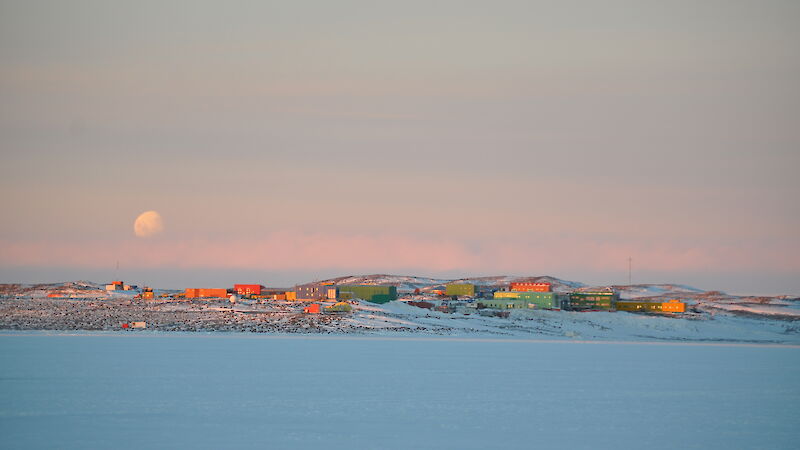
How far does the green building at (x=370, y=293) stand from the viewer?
13500 centimetres

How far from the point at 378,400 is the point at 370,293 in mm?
102028

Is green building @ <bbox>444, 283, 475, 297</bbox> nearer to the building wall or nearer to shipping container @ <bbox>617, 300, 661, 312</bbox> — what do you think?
the building wall

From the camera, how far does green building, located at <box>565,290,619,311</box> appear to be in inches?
5679

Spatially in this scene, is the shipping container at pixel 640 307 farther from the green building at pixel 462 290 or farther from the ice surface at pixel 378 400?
the ice surface at pixel 378 400

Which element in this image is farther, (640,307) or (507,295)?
(507,295)

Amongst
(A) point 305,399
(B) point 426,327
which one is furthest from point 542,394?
(B) point 426,327

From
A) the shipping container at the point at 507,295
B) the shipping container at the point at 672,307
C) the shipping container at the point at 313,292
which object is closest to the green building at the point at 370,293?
the shipping container at the point at 313,292

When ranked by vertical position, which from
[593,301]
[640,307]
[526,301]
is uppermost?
[526,301]

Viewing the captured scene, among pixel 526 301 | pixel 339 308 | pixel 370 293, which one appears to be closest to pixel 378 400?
pixel 339 308

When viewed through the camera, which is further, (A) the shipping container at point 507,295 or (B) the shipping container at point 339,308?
(A) the shipping container at point 507,295

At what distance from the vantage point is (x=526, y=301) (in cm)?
13675

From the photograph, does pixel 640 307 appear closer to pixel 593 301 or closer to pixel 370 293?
pixel 593 301

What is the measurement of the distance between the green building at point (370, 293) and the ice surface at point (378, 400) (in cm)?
7343

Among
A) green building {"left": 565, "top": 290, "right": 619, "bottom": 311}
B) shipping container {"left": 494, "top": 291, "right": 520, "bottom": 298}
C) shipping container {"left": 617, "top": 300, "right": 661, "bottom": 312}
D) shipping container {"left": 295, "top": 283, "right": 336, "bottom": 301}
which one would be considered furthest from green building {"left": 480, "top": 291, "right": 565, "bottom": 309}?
shipping container {"left": 295, "top": 283, "right": 336, "bottom": 301}
